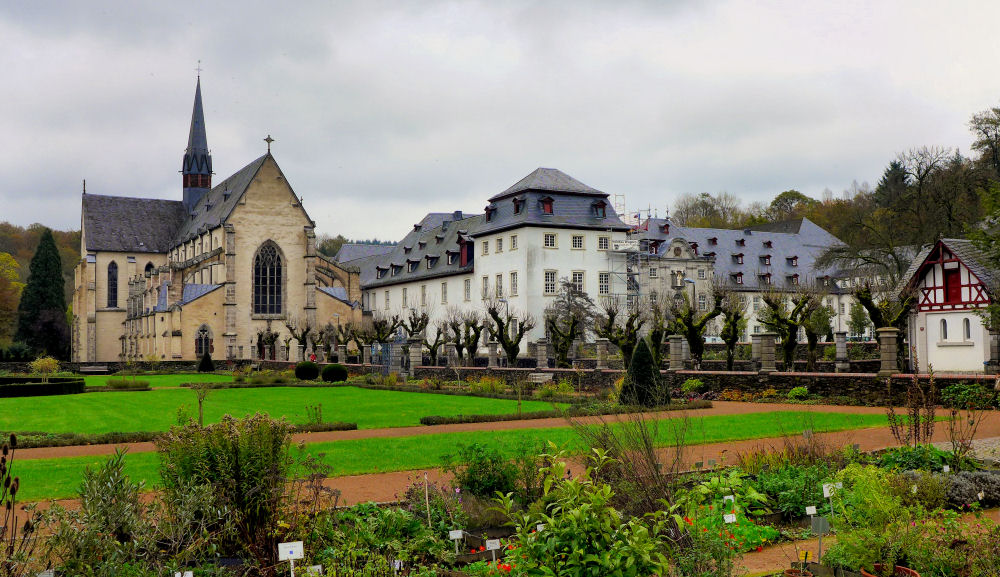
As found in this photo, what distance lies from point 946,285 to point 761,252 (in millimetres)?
41666

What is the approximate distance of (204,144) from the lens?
8456 cm

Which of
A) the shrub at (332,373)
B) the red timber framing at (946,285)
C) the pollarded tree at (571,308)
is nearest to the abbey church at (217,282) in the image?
→ the pollarded tree at (571,308)

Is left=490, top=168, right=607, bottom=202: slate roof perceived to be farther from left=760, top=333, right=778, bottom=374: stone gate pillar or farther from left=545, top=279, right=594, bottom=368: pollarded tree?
left=760, top=333, right=778, bottom=374: stone gate pillar

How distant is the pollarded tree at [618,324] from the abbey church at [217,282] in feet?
70.8

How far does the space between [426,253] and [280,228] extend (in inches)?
494

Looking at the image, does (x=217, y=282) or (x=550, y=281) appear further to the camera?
(x=217, y=282)

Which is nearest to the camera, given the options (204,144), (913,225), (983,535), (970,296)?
(983,535)

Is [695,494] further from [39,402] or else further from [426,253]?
[426,253]

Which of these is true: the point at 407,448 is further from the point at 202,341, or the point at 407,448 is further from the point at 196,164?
the point at 196,164

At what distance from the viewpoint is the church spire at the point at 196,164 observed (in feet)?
274

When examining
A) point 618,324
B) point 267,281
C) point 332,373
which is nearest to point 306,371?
point 332,373

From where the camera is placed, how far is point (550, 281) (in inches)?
2269

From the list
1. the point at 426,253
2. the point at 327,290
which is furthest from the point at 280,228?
the point at 426,253

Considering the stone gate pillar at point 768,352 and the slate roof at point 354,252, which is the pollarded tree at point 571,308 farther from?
the slate roof at point 354,252
